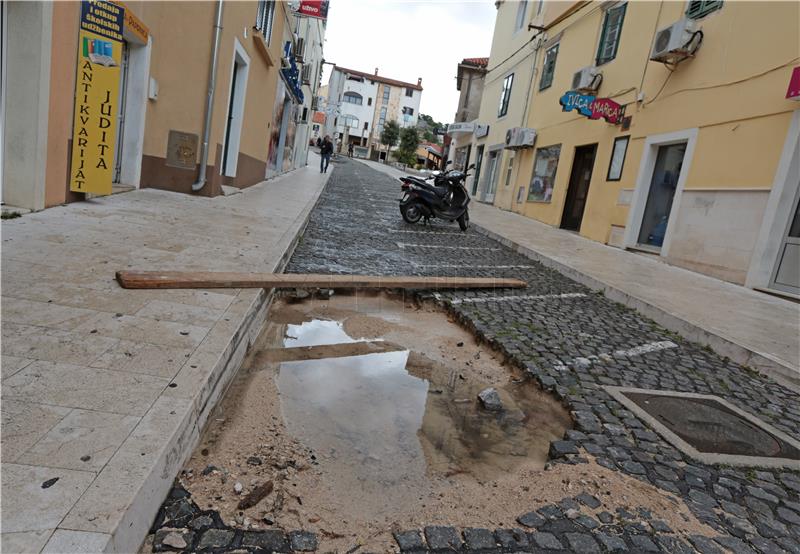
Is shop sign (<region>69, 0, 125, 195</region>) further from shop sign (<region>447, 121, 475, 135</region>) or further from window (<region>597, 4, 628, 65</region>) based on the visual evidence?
shop sign (<region>447, 121, 475, 135</region>)

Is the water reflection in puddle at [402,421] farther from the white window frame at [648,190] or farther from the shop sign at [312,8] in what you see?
the shop sign at [312,8]

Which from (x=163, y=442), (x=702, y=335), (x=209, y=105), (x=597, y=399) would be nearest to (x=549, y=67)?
(x=209, y=105)

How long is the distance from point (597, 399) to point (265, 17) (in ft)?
39.8

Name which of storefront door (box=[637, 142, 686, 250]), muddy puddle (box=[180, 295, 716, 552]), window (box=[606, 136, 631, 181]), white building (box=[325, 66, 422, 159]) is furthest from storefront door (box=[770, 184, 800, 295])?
white building (box=[325, 66, 422, 159])

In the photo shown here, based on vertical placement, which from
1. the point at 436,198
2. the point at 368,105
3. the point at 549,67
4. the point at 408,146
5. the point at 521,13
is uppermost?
the point at 368,105

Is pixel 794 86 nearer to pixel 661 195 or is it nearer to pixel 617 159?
pixel 661 195

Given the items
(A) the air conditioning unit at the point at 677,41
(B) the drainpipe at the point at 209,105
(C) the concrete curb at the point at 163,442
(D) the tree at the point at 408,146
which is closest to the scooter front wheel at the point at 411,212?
(B) the drainpipe at the point at 209,105

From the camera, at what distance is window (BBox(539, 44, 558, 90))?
15.4 meters

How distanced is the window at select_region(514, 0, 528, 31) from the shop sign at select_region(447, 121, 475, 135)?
16.3ft

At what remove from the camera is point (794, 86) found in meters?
6.76

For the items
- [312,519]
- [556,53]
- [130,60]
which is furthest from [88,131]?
[556,53]

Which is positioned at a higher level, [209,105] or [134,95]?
[209,105]

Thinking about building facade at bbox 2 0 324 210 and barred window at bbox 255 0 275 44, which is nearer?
building facade at bbox 2 0 324 210

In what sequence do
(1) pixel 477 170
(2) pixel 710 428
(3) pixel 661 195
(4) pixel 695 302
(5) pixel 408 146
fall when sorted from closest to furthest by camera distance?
(2) pixel 710 428 → (4) pixel 695 302 → (3) pixel 661 195 → (1) pixel 477 170 → (5) pixel 408 146
